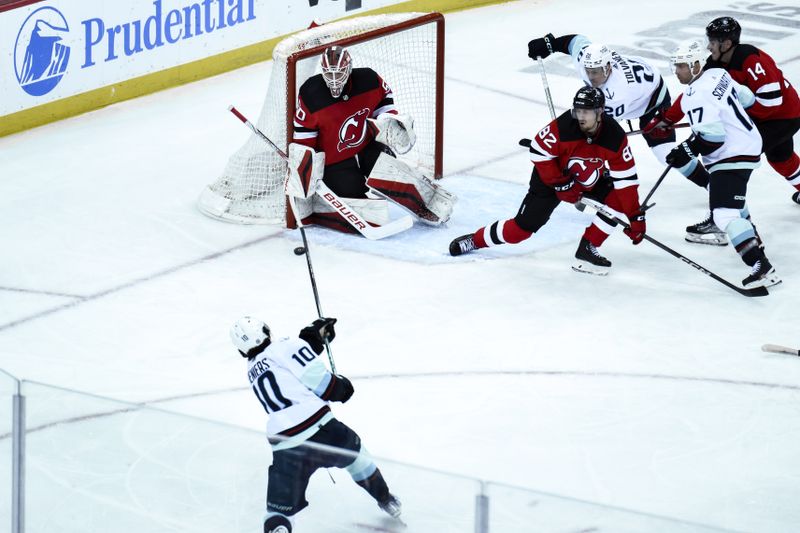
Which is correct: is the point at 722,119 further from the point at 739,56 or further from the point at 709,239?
the point at 709,239

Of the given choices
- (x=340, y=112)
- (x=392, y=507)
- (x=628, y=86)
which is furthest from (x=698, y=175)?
(x=392, y=507)

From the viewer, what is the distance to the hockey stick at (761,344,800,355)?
5254 mm

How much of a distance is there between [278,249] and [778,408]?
8.52 feet

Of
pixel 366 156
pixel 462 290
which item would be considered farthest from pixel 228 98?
pixel 462 290

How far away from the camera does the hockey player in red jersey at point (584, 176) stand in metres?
5.70

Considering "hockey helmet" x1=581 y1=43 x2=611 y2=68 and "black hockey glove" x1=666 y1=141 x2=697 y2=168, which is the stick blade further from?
"hockey helmet" x1=581 y1=43 x2=611 y2=68

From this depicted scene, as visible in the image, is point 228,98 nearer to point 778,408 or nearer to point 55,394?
point 778,408

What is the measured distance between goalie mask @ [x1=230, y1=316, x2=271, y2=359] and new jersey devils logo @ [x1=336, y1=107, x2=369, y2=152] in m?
2.64

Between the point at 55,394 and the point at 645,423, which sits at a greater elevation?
the point at 55,394

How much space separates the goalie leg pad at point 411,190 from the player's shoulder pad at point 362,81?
13.2 inches

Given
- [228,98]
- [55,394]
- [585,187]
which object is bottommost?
[228,98]

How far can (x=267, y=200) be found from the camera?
6.86 metres

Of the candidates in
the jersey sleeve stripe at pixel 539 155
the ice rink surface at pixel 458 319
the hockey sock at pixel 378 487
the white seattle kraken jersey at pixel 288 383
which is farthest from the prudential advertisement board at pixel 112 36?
the hockey sock at pixel 378 487

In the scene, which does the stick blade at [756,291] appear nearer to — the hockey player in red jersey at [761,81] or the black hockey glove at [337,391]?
the hockey player in red jersey at [761,81]
